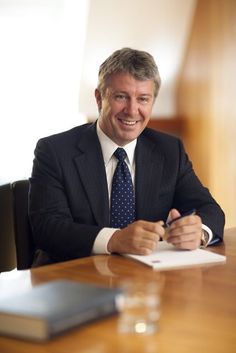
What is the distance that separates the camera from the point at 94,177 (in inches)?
101

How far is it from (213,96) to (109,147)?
249 centimetres

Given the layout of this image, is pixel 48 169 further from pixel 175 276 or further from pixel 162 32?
pixel 162 32

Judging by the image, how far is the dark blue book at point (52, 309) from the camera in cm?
122

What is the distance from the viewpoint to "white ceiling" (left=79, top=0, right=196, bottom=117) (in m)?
4.34

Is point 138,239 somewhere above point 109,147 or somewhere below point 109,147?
below

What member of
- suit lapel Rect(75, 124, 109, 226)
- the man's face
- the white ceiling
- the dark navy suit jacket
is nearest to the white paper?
the dark navy suit jacket

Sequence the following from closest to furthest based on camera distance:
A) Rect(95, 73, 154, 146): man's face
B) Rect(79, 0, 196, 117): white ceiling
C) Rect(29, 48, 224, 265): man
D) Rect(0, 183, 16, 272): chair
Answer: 1. Rect(29, 48, 224, 265): man
2. Rect(0, 183, 16, 272): chair
3. Rect(95, 73, 154, 146): man's face
4. Rect(79, 0, 196, 117): white ceiling

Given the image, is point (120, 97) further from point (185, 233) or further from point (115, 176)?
point (185, 233)

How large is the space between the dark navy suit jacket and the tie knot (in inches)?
2.8

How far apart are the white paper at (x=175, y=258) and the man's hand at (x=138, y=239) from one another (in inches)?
0.9

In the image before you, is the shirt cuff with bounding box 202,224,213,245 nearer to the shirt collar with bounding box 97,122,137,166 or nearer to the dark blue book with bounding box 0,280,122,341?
the shirt collar with bounding box 97,122,137,166

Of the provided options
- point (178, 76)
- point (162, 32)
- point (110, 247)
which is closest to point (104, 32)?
point (162, 32)

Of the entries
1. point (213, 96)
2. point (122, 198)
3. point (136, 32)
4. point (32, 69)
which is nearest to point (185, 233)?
point (122, 198)

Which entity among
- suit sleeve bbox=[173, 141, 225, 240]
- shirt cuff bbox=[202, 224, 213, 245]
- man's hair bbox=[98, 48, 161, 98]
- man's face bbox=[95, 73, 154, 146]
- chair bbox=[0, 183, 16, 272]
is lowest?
chair bbox=[0, 183, 16, 272]
